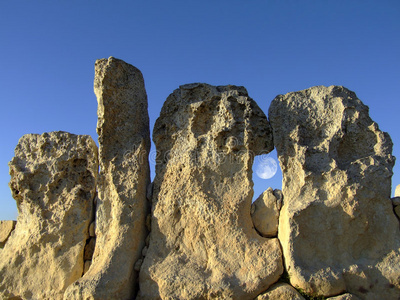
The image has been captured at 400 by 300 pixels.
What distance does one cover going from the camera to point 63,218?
5.28m

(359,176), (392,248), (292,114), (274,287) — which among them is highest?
(292,114)

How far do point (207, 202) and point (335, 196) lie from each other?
1.57 meters

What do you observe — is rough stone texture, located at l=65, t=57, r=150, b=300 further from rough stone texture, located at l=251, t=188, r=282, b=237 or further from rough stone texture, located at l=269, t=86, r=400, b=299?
rough stone texture, located at l=269, t=86, r=400, b=299

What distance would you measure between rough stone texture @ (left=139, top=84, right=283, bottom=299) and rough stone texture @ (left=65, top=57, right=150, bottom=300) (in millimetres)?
203

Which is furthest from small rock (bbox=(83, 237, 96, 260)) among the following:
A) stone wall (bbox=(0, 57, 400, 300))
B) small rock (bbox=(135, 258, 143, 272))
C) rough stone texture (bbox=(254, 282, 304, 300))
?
rough stone texture (bbox=(254, 282, 304, 300))

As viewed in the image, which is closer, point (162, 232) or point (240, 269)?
point (240, 269)

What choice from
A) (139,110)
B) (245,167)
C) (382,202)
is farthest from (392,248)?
(139,110)

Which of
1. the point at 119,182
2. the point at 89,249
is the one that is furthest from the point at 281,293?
the point at 89,249

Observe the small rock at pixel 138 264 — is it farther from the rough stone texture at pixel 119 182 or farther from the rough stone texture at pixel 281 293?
the rough stone texture at pixel 281 293

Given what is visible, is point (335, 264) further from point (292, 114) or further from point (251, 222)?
point (292, 114)

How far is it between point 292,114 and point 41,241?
382 cm

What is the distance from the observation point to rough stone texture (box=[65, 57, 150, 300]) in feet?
14.9

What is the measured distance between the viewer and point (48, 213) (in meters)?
5.42

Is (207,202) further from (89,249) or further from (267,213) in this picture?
(89,249)
